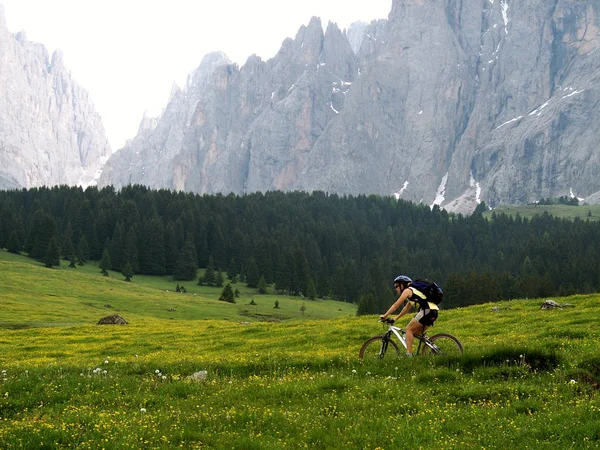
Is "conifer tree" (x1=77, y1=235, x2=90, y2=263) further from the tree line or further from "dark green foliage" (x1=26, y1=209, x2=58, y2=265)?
"dark green foliage" (x1=26, y1=209, x2=58, y2=265)

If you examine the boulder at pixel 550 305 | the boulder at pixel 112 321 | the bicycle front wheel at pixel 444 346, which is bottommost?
the boulder at pixel 112 321

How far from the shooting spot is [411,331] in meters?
18.2

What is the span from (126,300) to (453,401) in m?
85.1

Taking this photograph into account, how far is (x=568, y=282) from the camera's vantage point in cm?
14712

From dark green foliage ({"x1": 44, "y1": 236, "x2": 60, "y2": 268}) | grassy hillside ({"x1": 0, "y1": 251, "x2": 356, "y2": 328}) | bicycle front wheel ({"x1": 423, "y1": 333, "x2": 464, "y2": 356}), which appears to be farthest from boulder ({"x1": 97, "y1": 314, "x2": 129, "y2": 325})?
dark green foliage ({"x1": 44, "y1": 236, "x2": 60, "y2": 268})

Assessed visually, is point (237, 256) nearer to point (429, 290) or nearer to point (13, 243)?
point (13, 243)

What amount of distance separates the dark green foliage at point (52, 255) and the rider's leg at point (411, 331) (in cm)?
13745

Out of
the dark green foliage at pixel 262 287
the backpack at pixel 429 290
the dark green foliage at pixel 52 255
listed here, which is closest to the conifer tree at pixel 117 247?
the dark green foliage at pixel 52 255

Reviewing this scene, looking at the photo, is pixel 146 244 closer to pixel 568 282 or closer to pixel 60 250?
pixel 60 250

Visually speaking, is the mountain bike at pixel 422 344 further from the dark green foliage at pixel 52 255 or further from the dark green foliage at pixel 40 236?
the dark green foliage at pixel 40 236

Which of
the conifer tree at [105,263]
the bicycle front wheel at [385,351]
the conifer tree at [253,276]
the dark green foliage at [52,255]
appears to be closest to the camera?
the bicycle front wheel at [385,351]

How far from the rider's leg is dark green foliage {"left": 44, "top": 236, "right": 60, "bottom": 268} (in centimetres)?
13745

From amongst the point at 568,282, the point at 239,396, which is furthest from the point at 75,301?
the point at 568,282

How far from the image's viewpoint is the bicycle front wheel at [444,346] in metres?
18.2
